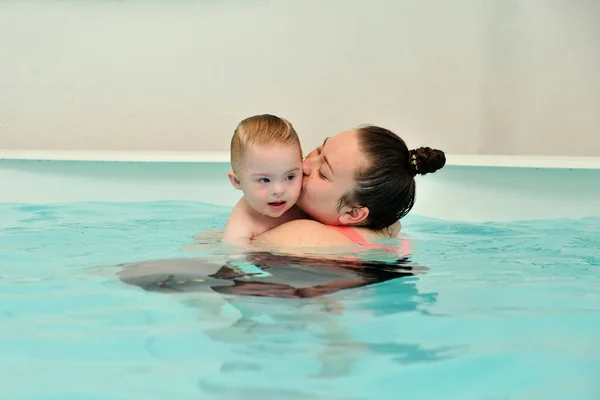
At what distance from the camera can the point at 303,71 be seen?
5.32 meters

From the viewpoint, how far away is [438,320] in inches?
60.4

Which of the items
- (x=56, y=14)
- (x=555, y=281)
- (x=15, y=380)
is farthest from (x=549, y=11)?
(x=15, y=380)

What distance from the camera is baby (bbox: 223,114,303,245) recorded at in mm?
2213

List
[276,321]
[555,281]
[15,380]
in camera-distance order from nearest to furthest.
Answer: [15,380] → [276,321] → [555,281]

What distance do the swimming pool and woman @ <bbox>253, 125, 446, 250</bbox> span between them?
192 mm

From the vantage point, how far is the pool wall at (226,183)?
11.8 feet

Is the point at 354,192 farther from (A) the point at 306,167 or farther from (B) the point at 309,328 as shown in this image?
(B) the point at 309,328

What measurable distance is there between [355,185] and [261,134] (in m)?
0.32

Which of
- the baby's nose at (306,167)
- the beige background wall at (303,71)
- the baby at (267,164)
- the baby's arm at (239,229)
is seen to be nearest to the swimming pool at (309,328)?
the baby's arm at (239,229)

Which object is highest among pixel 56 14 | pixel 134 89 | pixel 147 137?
pixel 56 14

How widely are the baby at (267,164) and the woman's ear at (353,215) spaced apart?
0.16m

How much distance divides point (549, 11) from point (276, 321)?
14.1 feet

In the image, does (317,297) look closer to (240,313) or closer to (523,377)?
(240,313)

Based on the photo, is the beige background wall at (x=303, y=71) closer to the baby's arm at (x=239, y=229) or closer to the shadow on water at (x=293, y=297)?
the baby's arm at (x=239, y=229)
